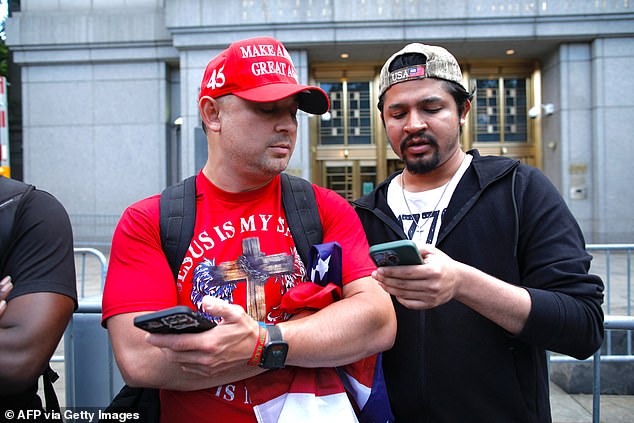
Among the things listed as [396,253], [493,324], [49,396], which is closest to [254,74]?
[396,253]

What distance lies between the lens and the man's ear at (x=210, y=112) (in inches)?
76.7

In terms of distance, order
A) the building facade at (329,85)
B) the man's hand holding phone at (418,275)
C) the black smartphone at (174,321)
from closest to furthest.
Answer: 1. the black smartphone at (174,321)
2. the man's hand holding phone at (418,275)
3. the building facade at (329,85)

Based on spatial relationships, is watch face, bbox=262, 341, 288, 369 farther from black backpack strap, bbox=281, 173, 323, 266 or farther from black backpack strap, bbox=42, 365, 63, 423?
black backpack strap, bbox=42, 365, 63, 423

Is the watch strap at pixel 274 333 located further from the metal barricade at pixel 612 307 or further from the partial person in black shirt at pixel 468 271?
the metal barricade at pixel 612 307

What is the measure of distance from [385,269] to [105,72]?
17393mm

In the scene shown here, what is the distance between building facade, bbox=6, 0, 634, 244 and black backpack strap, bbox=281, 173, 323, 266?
12910mm

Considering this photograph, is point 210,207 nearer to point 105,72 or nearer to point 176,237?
point 176,237

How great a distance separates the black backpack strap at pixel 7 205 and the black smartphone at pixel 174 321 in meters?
0.88

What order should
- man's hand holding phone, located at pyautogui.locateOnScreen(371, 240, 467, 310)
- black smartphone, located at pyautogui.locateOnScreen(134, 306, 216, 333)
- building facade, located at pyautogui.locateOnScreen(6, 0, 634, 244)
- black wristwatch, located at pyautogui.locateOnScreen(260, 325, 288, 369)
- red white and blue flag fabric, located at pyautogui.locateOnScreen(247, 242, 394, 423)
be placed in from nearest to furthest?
black smartphone, located at pyautogui.locateOnScreen(134, 306, 216, 333), man's hand holding phone, located at pyautogui.locateOnScreen(371, 240, 467, 310), black wristwatch, located at pyautogui.locateOnScreen(260, 325, 288, 369), red white and blue flag fabric, located at pyautogui.locateOnScreen(247, 242, 394, 423), building facade, located at pyautogui.locateOnScreen(6, 0, 634, 244)

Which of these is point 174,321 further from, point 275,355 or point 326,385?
point 326,385

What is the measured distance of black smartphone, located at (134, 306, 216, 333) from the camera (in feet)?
4.28

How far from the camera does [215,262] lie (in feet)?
5.86

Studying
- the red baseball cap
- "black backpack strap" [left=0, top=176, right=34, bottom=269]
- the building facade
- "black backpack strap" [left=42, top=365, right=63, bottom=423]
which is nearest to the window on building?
the building facade
